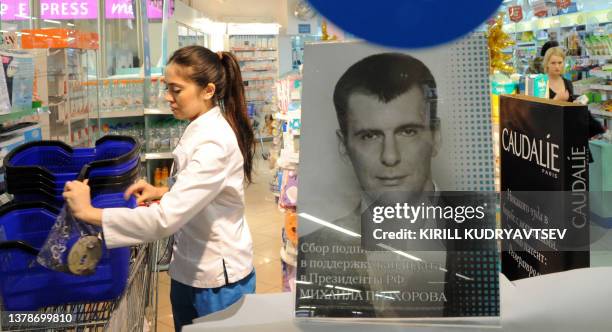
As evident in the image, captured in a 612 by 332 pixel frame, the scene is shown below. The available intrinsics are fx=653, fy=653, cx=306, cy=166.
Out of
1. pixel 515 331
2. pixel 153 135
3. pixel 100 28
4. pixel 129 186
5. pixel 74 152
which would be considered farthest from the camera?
pixel 100 28

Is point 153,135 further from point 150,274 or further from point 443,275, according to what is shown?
point 443,275

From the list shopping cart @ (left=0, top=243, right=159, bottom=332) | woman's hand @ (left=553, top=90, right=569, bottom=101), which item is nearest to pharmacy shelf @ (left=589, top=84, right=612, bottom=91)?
woman's hand @ (left=553, top=90, right=569, bottom=101)

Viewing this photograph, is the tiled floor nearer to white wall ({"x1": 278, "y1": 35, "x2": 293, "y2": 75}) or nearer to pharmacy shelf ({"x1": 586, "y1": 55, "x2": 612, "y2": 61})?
pharmacy shelf ({"x1": 586, "y1": 55, "x2": 612, "y2": 61})

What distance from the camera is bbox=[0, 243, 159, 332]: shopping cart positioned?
167cm

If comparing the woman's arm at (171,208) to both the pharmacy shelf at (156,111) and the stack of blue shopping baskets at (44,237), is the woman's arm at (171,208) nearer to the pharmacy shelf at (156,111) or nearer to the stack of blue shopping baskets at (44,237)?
the stack of blue shopping baskets at (44,237)

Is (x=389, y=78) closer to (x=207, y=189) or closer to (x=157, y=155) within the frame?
(x=207, y=189)

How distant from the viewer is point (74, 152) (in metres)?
2.13

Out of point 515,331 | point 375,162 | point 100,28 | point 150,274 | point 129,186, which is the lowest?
point 150,274

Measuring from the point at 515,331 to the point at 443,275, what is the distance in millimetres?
127

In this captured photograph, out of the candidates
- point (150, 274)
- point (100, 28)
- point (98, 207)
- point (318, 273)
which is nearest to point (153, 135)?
point (100, 28)

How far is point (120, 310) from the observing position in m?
1.72

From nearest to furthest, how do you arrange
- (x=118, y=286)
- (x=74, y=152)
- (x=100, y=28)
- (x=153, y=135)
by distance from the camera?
1. (x=118, y=286)
2. (x=74, y=152)
3. (x=153, y=135)
4. (x=100, y=28)

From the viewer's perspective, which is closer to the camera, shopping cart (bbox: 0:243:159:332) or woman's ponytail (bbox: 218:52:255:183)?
shopping cart (bbox: 0:243:159:332)

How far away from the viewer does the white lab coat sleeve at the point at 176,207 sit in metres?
1.66
